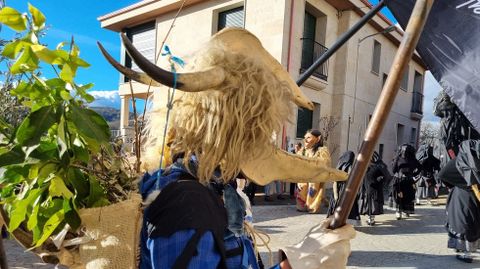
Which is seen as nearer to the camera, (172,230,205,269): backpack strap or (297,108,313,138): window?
(172,230,205,269): backpack strap

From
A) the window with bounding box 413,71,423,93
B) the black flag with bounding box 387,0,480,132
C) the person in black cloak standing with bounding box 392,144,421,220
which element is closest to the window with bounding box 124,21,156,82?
the person in black cloak standing with bounding box 392,144,421,220

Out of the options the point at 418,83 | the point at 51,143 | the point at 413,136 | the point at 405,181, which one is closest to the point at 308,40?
the point at 405,181

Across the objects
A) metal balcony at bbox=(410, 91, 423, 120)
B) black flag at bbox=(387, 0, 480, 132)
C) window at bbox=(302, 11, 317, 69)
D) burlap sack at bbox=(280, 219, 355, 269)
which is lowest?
burlap sack at bbox=(280, 219, 355, 269)

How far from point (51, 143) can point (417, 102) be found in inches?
789

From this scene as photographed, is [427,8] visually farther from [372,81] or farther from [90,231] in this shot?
[372,81]

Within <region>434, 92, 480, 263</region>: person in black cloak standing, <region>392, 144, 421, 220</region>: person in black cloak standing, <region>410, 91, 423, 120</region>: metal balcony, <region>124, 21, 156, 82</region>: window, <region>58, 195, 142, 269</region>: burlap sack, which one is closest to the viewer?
<region>58, 195, 142, 269</region>: burlap sack

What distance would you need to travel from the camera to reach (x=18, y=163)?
103cm

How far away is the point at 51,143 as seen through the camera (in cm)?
110

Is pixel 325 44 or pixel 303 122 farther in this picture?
pixel 325 44

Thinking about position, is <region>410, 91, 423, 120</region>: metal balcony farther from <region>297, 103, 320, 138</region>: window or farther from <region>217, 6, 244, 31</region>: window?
<region>217, 6, 244, 31</region>: window

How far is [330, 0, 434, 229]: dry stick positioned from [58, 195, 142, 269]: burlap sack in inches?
25.6

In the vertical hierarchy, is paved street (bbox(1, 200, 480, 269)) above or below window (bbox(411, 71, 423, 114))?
below

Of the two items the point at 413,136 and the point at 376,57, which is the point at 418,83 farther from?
the point at 376,57

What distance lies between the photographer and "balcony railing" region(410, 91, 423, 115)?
60.5 ft
